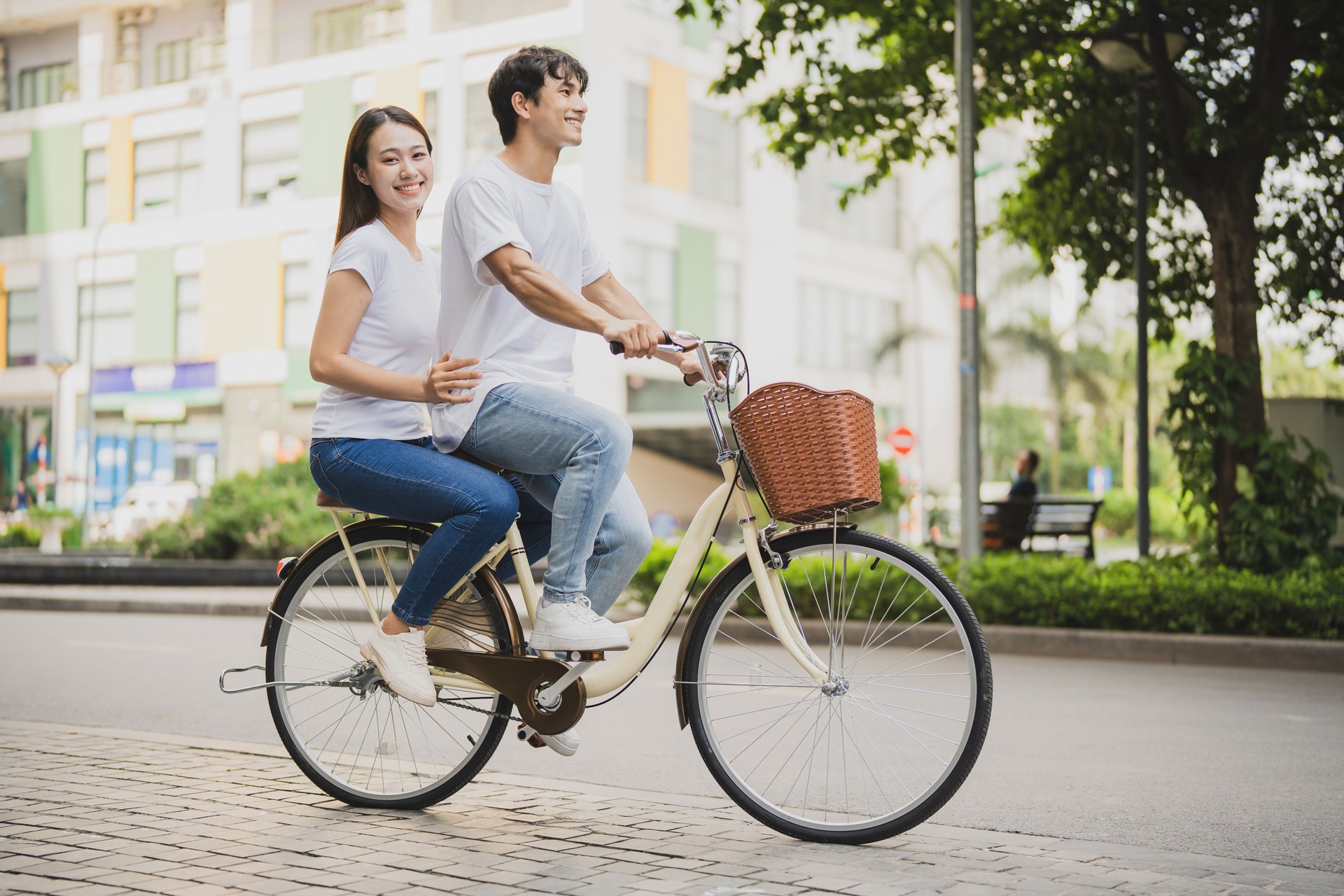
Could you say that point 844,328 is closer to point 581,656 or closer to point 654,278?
point 654,278

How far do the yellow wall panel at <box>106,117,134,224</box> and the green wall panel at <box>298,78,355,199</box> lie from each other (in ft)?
22.1

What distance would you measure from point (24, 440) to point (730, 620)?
4424 cm

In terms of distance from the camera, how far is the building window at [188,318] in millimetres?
41344

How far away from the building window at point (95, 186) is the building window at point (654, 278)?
17.3 metres

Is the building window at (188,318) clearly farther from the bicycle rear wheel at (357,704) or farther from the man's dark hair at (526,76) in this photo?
the man's dark hair at (526,76)

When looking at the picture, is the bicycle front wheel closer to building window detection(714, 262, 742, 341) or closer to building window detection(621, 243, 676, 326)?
building window detection(621, 243, 676, 326)

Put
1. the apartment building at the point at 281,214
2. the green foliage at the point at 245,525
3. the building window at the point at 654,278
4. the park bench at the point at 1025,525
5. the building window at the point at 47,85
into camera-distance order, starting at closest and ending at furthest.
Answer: the park bench at the point at 1025,525 < the green foliage at the point at 245,525 < the apartment building at the point at 281,214 < the building window at the point at 654,278 < the building window at the point at 47,85

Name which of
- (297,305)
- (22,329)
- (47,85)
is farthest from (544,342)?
(47,85)

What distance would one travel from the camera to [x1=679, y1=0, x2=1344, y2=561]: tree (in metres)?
12.0

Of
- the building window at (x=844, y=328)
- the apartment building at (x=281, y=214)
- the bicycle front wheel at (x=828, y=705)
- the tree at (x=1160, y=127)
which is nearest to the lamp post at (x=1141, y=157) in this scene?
the tree at (x=1160, y=127)

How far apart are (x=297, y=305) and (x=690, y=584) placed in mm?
37280

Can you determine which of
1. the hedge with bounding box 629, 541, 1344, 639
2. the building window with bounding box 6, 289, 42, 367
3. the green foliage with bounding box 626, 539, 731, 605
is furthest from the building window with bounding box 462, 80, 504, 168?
the hedge with bounding box 629, 541, 1344, 639

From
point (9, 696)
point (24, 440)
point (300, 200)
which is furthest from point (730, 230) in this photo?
point (9, 696)

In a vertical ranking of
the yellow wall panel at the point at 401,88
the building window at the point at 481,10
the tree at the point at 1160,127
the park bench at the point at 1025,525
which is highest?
the building window at the point at 481,10
